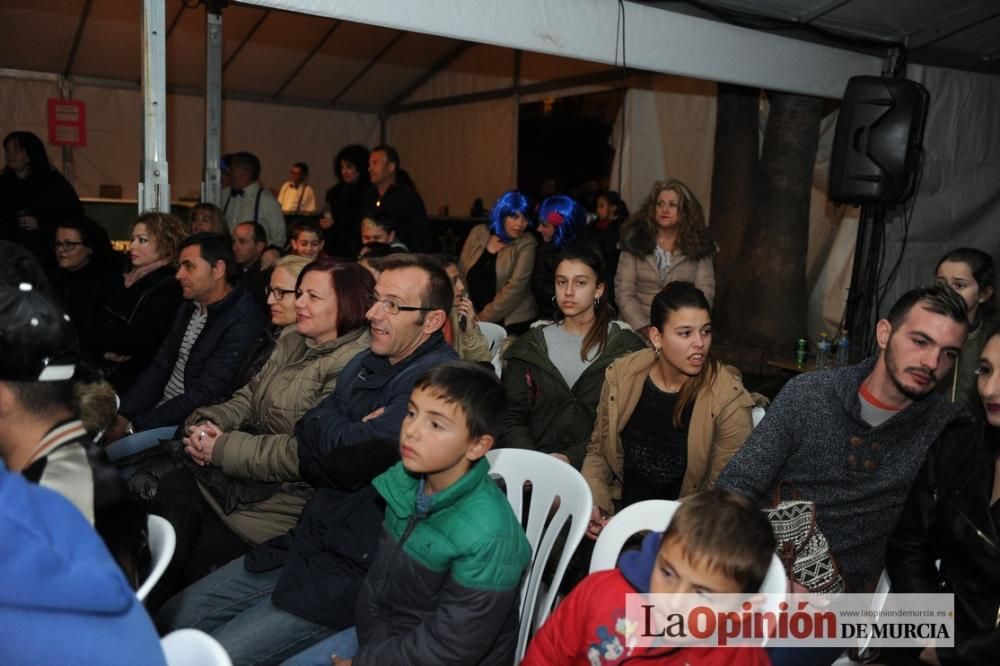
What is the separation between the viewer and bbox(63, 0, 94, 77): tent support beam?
31.2ft

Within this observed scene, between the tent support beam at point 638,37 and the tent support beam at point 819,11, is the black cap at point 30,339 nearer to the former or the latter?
the tent support beam at point 638,37

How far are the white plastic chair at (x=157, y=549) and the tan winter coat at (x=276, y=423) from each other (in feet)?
2.64

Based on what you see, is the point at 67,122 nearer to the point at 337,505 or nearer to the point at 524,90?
the point at 524,90

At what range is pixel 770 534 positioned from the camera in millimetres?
1545

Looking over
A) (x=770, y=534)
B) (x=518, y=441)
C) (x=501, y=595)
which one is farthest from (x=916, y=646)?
(x=518, y=441)

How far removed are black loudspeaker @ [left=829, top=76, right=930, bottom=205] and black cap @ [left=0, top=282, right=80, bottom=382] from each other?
16.6 ft

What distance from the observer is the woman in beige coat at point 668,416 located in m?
2.63

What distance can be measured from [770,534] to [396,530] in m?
0.87

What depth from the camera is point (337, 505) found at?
2.28 m

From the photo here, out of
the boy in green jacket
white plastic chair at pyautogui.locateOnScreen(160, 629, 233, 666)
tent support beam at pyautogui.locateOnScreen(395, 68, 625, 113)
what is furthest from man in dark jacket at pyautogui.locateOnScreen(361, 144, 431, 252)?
white plastic chair at pyautogui.locateOnScreen(160, 629, 233, 666)

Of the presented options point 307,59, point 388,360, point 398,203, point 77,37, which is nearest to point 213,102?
point 398,203

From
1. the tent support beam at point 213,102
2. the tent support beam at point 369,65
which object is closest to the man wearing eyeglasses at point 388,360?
the tent support beam at point 213,102

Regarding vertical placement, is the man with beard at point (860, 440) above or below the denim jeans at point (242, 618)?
above

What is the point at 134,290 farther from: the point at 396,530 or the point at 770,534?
the point at 770,534
